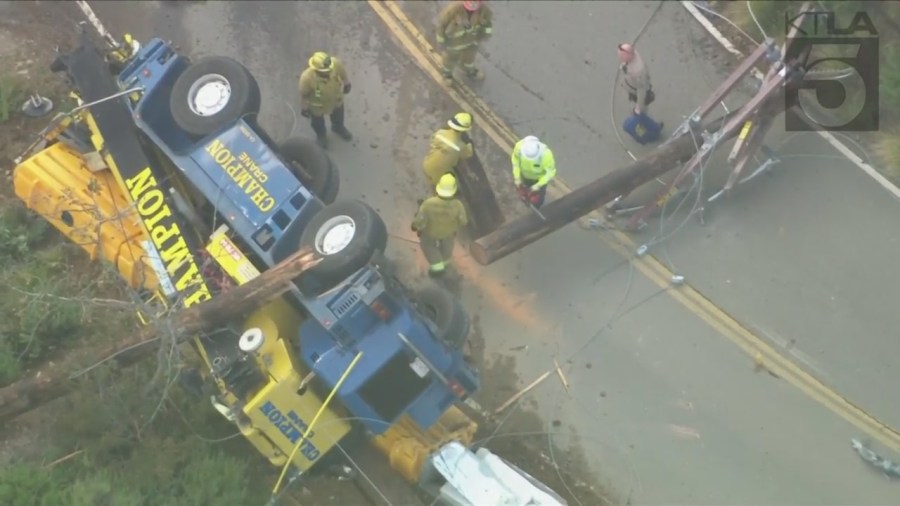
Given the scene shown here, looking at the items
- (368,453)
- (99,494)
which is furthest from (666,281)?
(99,494)

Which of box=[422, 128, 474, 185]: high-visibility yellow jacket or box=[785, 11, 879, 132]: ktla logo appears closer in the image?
box=[422, 128, 474, 185]: high-visibility yellow jacket

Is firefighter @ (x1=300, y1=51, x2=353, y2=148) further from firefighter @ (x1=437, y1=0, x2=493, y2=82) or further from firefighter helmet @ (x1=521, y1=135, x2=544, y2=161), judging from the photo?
firefighter helmet @ (x1=521, y1=135, x2=544, y2=161)

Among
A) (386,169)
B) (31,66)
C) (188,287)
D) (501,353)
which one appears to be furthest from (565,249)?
(31,66)

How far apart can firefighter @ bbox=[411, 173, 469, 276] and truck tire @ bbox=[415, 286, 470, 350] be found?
27.1 inches

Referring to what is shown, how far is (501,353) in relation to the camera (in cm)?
871

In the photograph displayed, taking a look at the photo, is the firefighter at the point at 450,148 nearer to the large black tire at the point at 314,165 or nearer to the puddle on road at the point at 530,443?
the large black tire at the point at 314,165

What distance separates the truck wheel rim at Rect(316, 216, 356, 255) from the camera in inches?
281

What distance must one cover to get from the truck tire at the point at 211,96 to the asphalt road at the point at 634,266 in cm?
196

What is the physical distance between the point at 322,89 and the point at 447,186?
6.38 ft

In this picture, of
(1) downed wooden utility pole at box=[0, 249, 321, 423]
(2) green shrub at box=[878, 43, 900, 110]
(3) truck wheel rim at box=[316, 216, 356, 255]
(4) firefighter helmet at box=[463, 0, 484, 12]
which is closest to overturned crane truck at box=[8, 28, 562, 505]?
(3) truck wheel rim at box=[316, 216, 356, 255]

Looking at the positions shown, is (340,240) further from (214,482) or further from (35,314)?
(35,314)

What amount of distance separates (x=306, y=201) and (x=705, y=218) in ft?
14.4

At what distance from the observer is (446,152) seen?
337 inches

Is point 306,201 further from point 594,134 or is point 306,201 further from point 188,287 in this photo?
point 594,134
